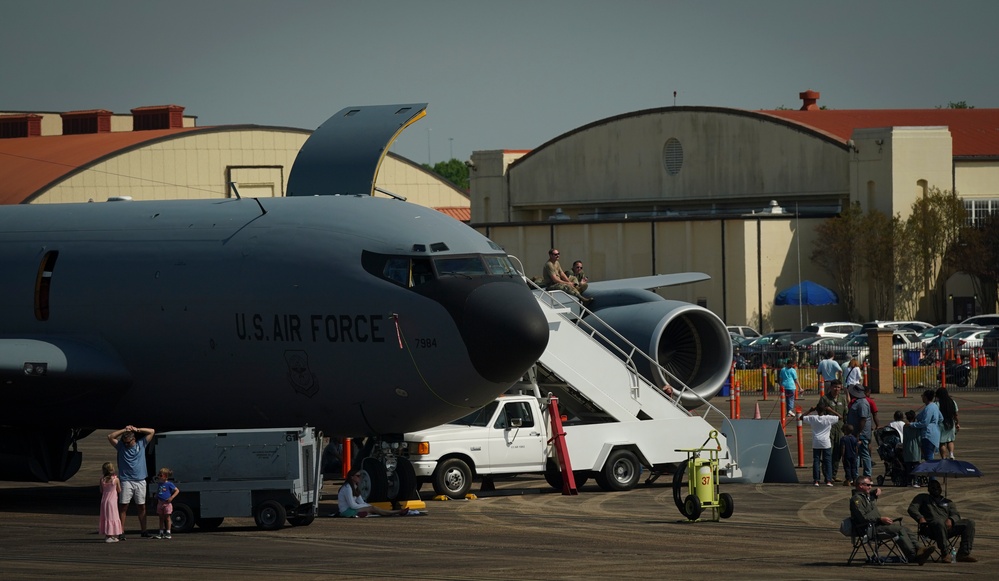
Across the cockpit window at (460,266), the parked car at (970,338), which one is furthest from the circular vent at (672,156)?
the cockpit window at (460,266)

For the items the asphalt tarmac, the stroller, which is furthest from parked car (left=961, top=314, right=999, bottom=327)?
the stroller

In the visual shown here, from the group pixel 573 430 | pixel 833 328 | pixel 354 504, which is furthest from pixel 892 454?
pixel 833 328

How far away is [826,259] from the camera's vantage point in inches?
3007

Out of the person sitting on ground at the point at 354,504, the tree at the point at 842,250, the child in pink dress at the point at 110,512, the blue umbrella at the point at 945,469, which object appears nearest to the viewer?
the blue umbrella at the point at 945,469

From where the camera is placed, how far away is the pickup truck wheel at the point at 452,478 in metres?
27.2

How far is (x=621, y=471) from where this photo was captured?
94.2 ft

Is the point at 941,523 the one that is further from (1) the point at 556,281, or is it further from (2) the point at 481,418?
(1) the point at 556,281

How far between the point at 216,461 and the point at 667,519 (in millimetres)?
7082

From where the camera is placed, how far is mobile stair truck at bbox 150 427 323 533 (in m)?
23.0

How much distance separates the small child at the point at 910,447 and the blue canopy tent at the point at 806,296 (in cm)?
4406

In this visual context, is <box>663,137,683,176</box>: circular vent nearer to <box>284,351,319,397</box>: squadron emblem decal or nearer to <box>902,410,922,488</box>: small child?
<box>902,410,922,488</box>: small child

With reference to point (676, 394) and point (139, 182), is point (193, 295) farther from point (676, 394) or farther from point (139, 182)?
point (139, 182)

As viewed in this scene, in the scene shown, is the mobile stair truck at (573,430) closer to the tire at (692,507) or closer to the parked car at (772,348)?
the tire at (692,507)

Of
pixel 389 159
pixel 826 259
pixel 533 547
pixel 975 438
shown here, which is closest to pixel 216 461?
pixel 533 547
